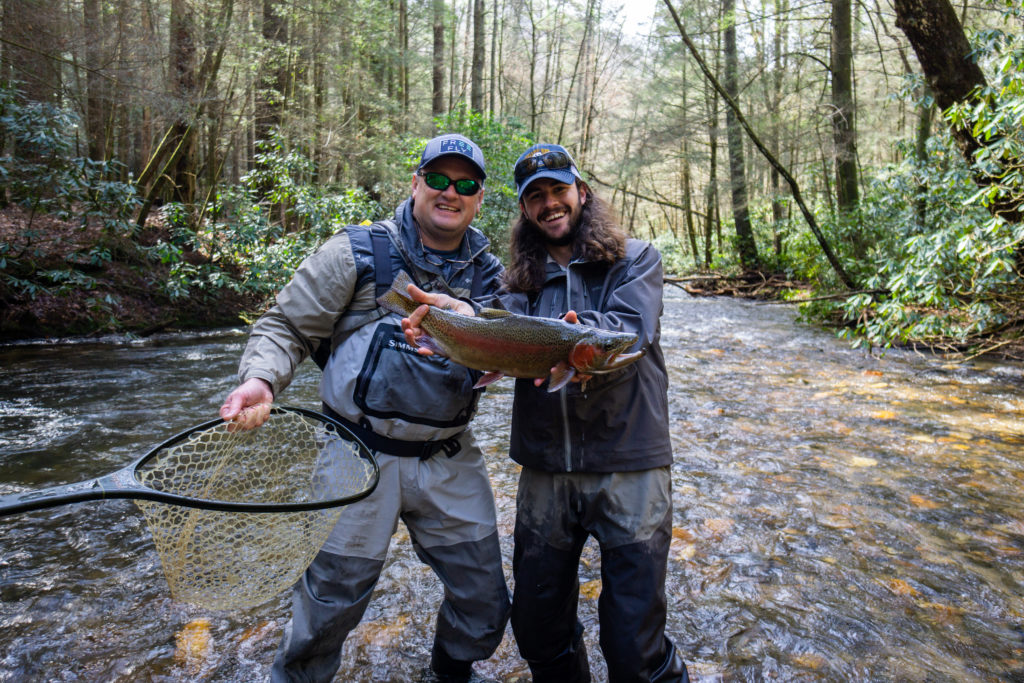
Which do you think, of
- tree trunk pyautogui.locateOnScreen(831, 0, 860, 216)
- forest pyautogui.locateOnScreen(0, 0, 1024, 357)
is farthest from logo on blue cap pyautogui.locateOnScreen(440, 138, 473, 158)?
tree trunk pyautogui.locateOnScreen(831, 0, 860, 216)

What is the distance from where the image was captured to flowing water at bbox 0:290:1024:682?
296 cm

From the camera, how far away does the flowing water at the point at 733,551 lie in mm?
2965

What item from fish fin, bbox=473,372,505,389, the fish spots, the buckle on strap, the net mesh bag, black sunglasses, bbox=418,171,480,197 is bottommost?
the fish spots

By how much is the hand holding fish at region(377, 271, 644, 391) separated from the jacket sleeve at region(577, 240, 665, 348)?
139 mm

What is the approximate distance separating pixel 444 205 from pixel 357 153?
15236 mm

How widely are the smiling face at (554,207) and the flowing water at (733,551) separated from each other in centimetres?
202

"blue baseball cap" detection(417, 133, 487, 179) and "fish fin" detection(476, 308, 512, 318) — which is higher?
"blue baseball cap" detection(417, 133, 487, 179)

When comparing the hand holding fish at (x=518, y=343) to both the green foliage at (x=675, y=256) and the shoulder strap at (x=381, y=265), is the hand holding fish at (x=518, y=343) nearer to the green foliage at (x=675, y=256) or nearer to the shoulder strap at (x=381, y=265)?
the shoulder strap at (x=381, y=265)

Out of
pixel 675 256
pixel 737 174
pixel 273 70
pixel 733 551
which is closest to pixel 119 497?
pixel 733 551

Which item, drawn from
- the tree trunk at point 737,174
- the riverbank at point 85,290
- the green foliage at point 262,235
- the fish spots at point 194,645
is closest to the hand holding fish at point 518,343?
the fish spots at point 194,645

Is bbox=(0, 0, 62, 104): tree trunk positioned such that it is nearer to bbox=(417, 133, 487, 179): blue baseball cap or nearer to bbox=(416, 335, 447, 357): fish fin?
bbox=(417, 133, 487, 179): blue baseball cap

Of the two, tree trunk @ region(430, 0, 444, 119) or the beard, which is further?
tree trunk @ region(430, 0, 444, 119)

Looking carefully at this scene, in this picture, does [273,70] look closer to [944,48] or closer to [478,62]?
[478,62]

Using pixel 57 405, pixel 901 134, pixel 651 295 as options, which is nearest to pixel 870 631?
pixel 651 295
